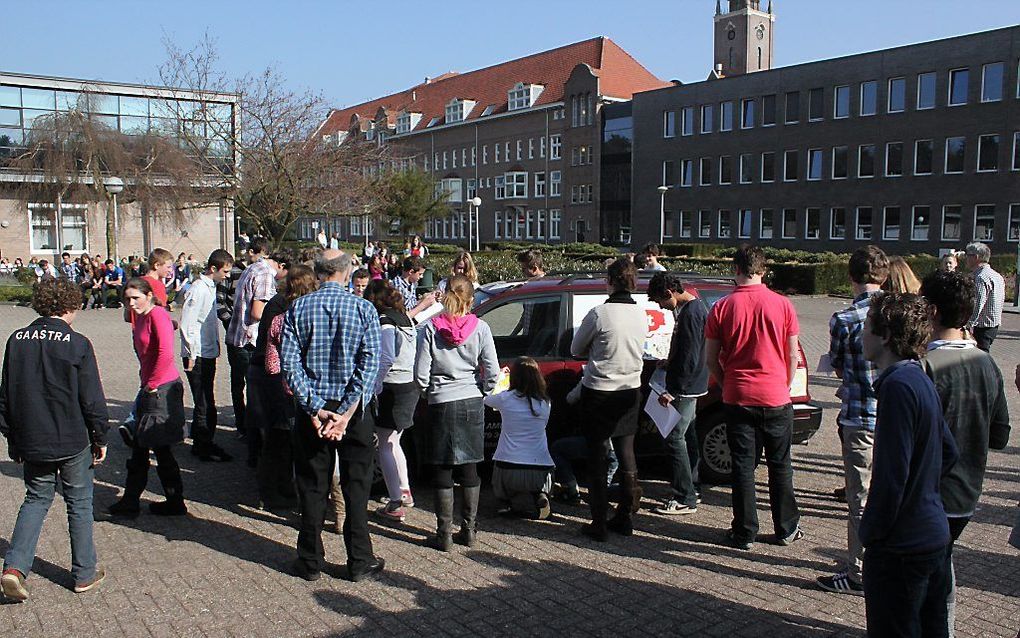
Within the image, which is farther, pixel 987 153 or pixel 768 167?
pixel 768 167

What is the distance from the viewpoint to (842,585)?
4805 mm

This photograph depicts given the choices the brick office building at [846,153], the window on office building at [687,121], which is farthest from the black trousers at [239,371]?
the window on office building at [687,121]

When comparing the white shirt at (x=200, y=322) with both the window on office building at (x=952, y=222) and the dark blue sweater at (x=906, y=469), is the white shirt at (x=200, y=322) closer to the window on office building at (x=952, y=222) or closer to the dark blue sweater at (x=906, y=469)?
the dark blue sweater at (x=906, y=469)

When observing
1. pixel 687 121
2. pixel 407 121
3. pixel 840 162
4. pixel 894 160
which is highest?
pixel 407 121

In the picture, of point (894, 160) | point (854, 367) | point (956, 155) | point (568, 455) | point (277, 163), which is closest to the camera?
point (854, 367)

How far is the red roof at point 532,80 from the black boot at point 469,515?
54.2 meters

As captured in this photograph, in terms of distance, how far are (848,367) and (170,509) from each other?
486 cm

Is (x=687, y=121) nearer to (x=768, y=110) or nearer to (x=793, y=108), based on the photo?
(x=768, y=110)

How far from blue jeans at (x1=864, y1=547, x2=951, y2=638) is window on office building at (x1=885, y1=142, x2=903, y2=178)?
47.0 m

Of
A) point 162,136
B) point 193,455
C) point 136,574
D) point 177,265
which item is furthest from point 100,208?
point 136,574

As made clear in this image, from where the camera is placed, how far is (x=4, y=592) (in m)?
4.56

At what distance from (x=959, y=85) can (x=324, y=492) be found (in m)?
46.1

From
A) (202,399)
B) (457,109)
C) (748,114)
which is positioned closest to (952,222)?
(748,114)

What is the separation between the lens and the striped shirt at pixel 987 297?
885cm
